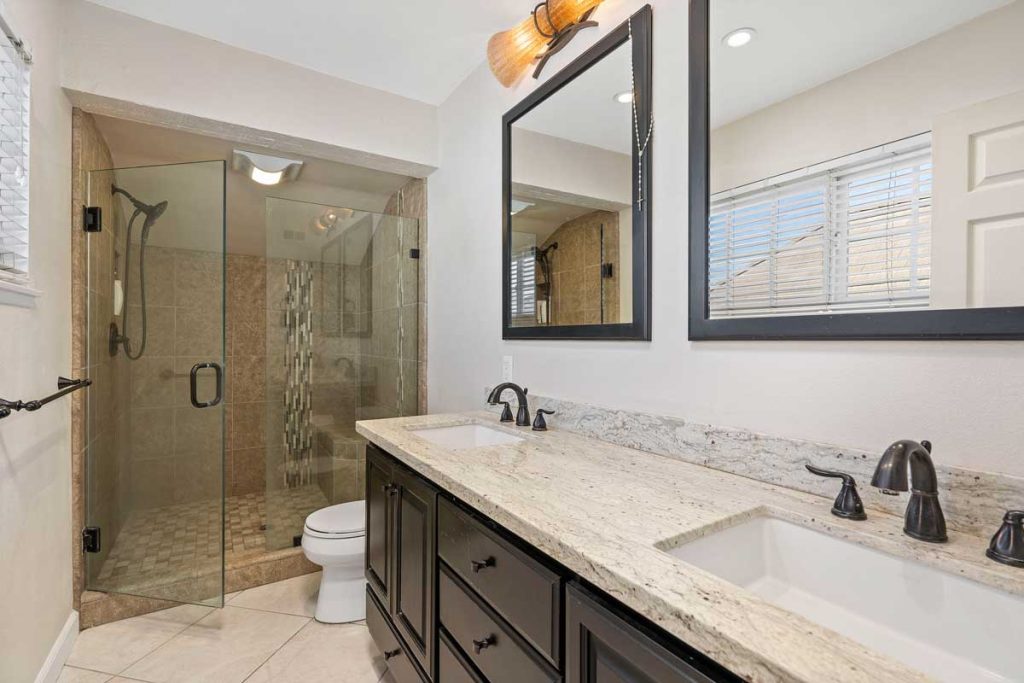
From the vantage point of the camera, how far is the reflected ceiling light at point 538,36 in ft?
5.15

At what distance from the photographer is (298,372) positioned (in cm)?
254

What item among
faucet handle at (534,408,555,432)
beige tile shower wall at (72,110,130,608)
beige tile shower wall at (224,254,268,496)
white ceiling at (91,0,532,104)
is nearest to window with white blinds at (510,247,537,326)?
faucet handle at (534,408,555,432)

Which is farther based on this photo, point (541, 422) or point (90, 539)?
point (90, 539)

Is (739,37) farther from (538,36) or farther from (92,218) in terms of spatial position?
(92,218)

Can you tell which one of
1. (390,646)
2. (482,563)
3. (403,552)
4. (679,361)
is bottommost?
(390,646)

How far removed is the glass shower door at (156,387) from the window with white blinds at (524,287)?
50.5 inches

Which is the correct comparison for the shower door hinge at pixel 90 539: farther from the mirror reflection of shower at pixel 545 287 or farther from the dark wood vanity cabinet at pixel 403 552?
the mirror reflection of shower at pixel 545 287

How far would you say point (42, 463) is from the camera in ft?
5.25

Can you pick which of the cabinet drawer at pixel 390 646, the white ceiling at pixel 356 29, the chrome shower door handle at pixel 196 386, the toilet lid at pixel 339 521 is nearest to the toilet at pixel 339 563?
the toilet lid at pixel 339 521

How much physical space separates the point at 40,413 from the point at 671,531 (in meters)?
2.05

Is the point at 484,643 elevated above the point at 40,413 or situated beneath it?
situated beneath

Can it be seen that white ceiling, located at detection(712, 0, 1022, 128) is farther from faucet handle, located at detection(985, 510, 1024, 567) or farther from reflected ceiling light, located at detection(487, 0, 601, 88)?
faucet handle, located at detection(985, 510, 1024, 567)

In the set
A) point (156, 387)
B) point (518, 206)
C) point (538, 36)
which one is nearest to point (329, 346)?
point (156, 387)

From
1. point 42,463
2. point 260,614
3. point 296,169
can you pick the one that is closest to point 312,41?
point 296,169
